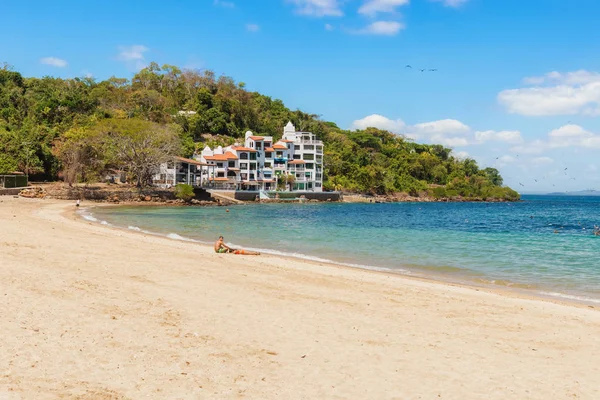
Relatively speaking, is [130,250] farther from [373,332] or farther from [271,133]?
[271,133]

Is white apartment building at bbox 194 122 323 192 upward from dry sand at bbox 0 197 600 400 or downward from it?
upward

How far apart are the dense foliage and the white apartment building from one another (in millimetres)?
6889

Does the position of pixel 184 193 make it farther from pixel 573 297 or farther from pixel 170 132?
pixel 573 297

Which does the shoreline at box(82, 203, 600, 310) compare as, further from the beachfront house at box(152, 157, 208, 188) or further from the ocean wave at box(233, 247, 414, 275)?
the beachfront house at box(152, 157, 208, 188)

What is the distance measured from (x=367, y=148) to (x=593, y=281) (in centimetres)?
13394

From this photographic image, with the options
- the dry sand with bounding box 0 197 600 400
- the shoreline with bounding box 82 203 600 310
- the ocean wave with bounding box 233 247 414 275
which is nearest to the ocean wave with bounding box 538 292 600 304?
the shoreline with bounding box 82 203 600 310

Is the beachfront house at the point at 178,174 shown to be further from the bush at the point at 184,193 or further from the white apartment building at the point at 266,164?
the bush at the point at 184,193

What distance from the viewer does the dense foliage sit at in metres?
68.6

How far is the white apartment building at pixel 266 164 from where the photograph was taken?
95188mm

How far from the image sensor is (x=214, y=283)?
44.1 feet

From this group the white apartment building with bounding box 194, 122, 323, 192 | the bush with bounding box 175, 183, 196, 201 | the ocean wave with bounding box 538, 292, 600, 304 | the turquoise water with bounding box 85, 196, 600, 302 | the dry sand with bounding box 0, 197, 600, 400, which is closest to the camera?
the dry sand with bounding box 0, 197, 600, 400

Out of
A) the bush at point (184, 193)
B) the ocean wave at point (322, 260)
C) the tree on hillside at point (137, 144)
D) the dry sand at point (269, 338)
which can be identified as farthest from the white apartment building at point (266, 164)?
the dry sand at point (269, 338)

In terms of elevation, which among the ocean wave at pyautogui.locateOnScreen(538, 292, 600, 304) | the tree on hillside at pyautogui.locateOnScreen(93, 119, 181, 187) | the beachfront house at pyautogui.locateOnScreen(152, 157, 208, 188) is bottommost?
the ocean wave at pyautogui.locateOnScreen(538, 292, 600, 304)

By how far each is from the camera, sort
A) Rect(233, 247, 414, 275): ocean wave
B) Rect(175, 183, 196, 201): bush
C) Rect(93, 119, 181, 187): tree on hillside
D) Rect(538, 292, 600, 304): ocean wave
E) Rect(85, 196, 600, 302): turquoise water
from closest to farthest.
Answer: Rect(538, 292, 600, 304): ocean wave, Rect(85, 196, 600, 302): turquoise water, Rect(233, 247, 414, 275): ocean wave, Rect(93, 119, 181, 187): tree on hillside, Rect(175, 183, 196, 201): bush
